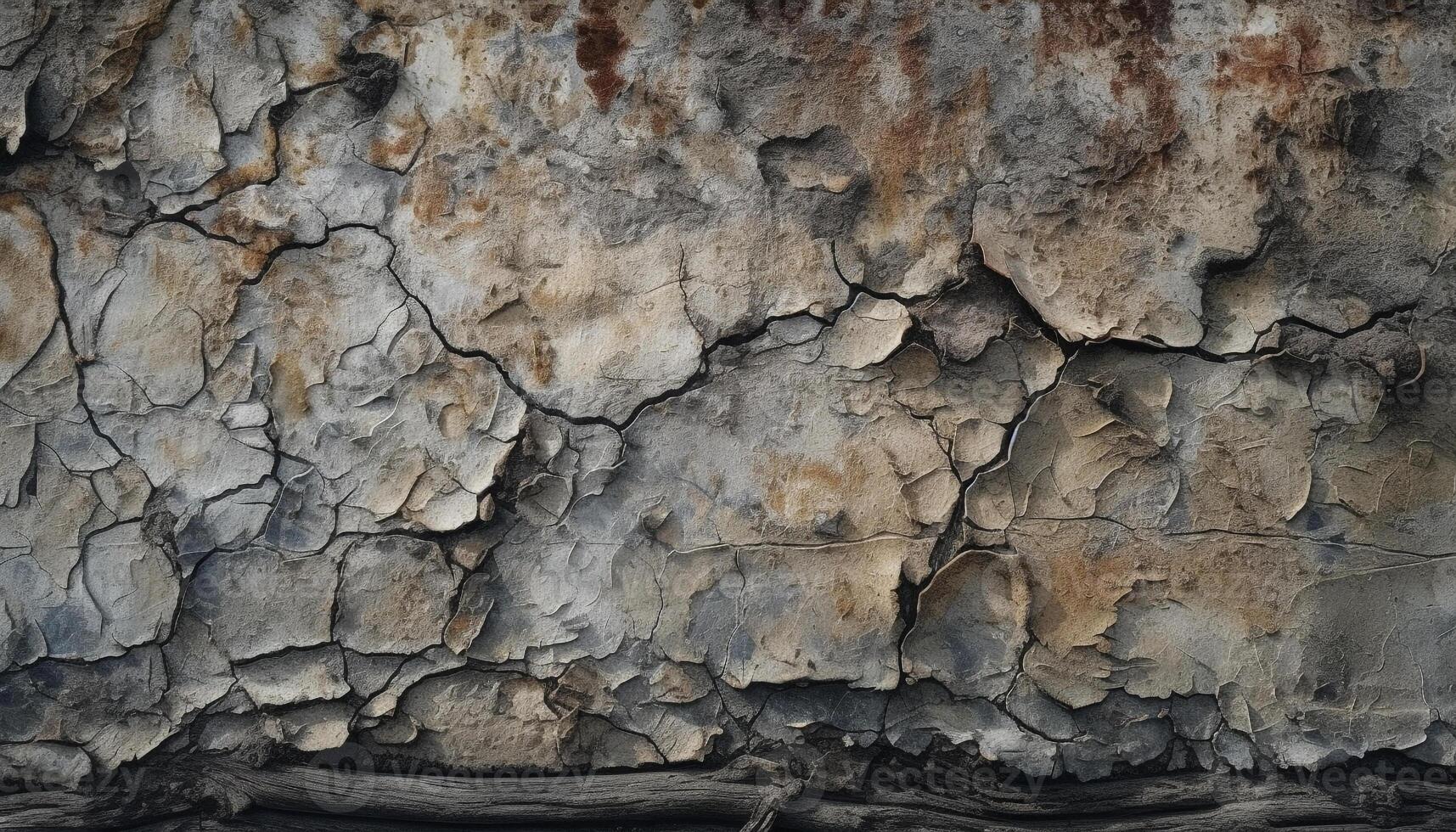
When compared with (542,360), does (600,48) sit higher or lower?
higher

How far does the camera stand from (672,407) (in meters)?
1.52

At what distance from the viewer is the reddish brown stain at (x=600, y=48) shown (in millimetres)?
1492

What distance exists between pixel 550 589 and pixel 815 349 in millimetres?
549

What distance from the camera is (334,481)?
1531mm

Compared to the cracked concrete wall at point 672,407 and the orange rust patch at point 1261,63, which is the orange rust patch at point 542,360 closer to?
the cracked concrete wall at point 672,407

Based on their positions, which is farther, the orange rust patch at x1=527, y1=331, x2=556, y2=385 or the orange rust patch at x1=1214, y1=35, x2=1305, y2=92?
the orange rust patch at x1=527, y1=331, x2=556, y2=385

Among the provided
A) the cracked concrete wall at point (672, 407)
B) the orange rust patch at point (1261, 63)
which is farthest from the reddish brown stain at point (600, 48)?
the orange rust patch at point (1261, 63)

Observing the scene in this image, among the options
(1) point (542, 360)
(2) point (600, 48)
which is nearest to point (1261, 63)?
(2) point (600, 48)

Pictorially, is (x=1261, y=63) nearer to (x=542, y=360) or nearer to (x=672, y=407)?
(x=672, y=407)

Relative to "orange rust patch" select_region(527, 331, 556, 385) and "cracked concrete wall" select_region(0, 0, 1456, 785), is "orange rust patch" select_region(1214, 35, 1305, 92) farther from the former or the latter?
"orange rust patch" select_region(527, 331, 556, 385)

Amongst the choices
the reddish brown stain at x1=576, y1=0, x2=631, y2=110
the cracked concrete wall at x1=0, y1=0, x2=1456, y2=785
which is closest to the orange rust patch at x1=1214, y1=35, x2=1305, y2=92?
the cracked concrete wall at x1=0, y1=0, x2=1456, y2=785

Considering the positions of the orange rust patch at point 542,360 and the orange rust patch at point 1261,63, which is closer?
the orange rust patch at point 1261,63

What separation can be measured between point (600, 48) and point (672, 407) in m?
0.55

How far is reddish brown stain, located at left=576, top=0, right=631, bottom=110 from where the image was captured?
1.49 meters
